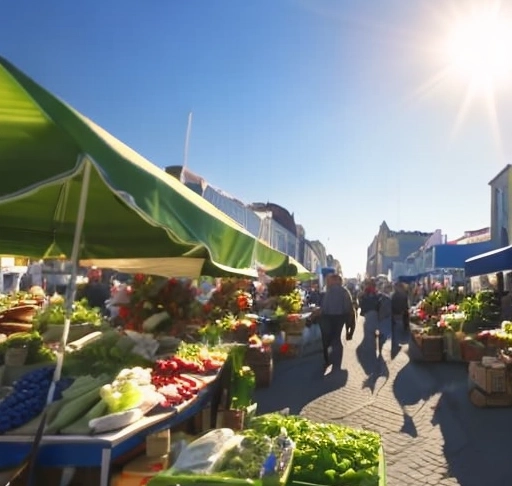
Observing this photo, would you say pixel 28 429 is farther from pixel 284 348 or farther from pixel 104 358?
pixel 284 348

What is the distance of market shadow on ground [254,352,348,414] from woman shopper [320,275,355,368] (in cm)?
55

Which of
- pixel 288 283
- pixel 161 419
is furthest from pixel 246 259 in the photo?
pixel 288 283

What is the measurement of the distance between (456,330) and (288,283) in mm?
4592

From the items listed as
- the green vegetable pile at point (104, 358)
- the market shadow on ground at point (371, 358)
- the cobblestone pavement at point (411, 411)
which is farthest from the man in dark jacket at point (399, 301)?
the green vegetable pile at point (104, 358)

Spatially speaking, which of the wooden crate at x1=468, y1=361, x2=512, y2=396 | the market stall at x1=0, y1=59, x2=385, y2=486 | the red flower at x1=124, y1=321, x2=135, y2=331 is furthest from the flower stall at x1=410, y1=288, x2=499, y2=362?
the red flower at x1=124, y1=321, x2=135, y2=331

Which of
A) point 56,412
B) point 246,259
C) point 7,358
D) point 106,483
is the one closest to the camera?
point 106,483

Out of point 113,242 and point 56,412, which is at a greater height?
point 113,242

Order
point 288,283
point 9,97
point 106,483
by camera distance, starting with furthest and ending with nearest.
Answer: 1. point 288,283
2. point 106,483
3. point 9,97

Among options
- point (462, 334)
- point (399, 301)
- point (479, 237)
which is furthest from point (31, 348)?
point (479, 237)

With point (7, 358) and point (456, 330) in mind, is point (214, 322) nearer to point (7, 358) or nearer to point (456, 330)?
point (7, 358)

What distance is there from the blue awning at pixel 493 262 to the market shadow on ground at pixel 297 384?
3.83 metres

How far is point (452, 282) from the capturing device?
28.0 meters

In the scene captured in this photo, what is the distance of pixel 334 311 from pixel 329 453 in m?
7.57

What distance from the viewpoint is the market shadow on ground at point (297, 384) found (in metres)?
8.17
